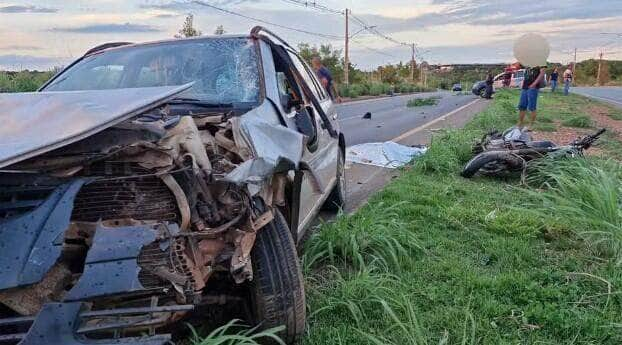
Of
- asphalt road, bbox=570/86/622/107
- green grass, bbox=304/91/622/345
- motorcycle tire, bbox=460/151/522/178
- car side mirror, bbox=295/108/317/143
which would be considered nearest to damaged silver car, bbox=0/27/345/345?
car side mirror, bbox=295/108/317/143

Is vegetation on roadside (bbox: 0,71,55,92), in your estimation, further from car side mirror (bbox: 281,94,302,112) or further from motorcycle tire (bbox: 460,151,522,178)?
car side mirror (bbox: 281,94,302,112)

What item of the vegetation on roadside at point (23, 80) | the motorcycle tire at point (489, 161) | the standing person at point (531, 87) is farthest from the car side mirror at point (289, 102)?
the vegetation on roadside at point (23, 80)

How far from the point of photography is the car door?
11.3 ft

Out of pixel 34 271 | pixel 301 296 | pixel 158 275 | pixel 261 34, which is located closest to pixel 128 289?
pixel 158 275

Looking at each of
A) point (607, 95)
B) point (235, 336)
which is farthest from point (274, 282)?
point (607, 95)

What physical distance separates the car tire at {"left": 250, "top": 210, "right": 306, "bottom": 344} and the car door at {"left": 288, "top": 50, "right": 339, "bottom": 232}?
21.5 inches

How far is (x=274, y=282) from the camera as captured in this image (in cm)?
258

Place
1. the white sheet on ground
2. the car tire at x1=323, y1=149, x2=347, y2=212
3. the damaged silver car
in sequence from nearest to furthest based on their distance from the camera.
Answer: the damaged silver car → the car tire at x1=323, y1=149, x2=347, y2=212 → the white sheet on ground

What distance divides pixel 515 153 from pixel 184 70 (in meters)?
4.53

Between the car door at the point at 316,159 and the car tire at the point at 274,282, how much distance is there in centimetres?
54

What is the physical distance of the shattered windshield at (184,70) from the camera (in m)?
3.41

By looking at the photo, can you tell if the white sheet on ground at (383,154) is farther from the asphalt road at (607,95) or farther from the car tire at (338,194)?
the asphalt road at (607,95)

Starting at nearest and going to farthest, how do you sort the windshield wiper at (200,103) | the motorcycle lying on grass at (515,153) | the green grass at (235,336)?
the green grass at (235,336)
the windshield wiper at (200,103)
the motorcycle lying on grass at (515,153)

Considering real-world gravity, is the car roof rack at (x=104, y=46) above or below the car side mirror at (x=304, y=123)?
above
